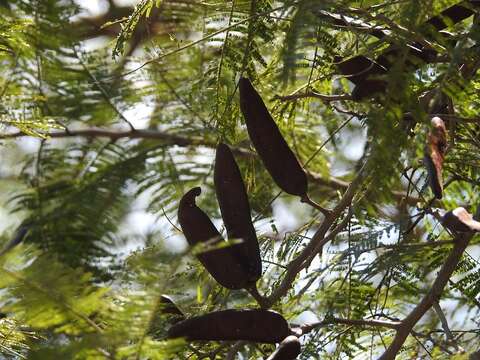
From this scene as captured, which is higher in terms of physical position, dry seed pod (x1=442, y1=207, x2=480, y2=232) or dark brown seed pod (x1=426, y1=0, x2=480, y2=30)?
dark brown seed pod (x1=426, y1=0, x2=480, y2=30)

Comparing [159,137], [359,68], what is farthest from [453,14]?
[159,137]

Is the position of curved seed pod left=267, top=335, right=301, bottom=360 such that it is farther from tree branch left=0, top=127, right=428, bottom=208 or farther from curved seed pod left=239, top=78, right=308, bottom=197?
tree branch left=0, top=127, right=428, bottom=208

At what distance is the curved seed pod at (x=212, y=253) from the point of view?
86cm

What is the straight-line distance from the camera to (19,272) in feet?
2.30

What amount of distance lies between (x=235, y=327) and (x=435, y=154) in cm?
21

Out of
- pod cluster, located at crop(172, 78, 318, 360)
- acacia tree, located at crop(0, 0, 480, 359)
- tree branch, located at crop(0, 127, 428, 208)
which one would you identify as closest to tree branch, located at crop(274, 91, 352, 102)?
acacia tree, located at crop(0, 0, 480, 359)

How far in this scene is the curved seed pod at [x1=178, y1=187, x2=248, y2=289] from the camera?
86 cm

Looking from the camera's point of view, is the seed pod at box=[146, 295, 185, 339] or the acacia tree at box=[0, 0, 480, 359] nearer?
the acacia tree at box=[0, 0, 480, 359]

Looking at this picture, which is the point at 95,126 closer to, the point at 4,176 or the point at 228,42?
the point at 4,176

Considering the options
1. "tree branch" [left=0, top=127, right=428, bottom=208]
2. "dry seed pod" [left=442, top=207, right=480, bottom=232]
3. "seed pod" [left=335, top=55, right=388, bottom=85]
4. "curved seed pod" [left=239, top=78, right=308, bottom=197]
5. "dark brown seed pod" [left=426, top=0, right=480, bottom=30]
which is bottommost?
"dry seed pod" [left=442, top=207, right=480, bottom=232]

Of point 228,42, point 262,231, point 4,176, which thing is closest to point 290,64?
point 228,42

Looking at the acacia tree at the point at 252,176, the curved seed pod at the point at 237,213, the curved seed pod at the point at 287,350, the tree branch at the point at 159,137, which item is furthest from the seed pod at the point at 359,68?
the tree branch at the point at 159,137

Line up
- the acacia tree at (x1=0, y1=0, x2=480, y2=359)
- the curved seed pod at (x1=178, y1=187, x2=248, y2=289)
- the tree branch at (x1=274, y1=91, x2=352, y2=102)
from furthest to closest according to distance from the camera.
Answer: the tree branch at (x1=274, y1=91, x2=352, y2=102) < the curved seed pod at (x1=178, y1=187, x2=248, y2=289) < the acacia tree at (x1=0, y1=0, x2=480, y2=359)

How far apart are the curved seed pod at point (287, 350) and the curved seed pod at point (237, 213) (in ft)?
0.22
